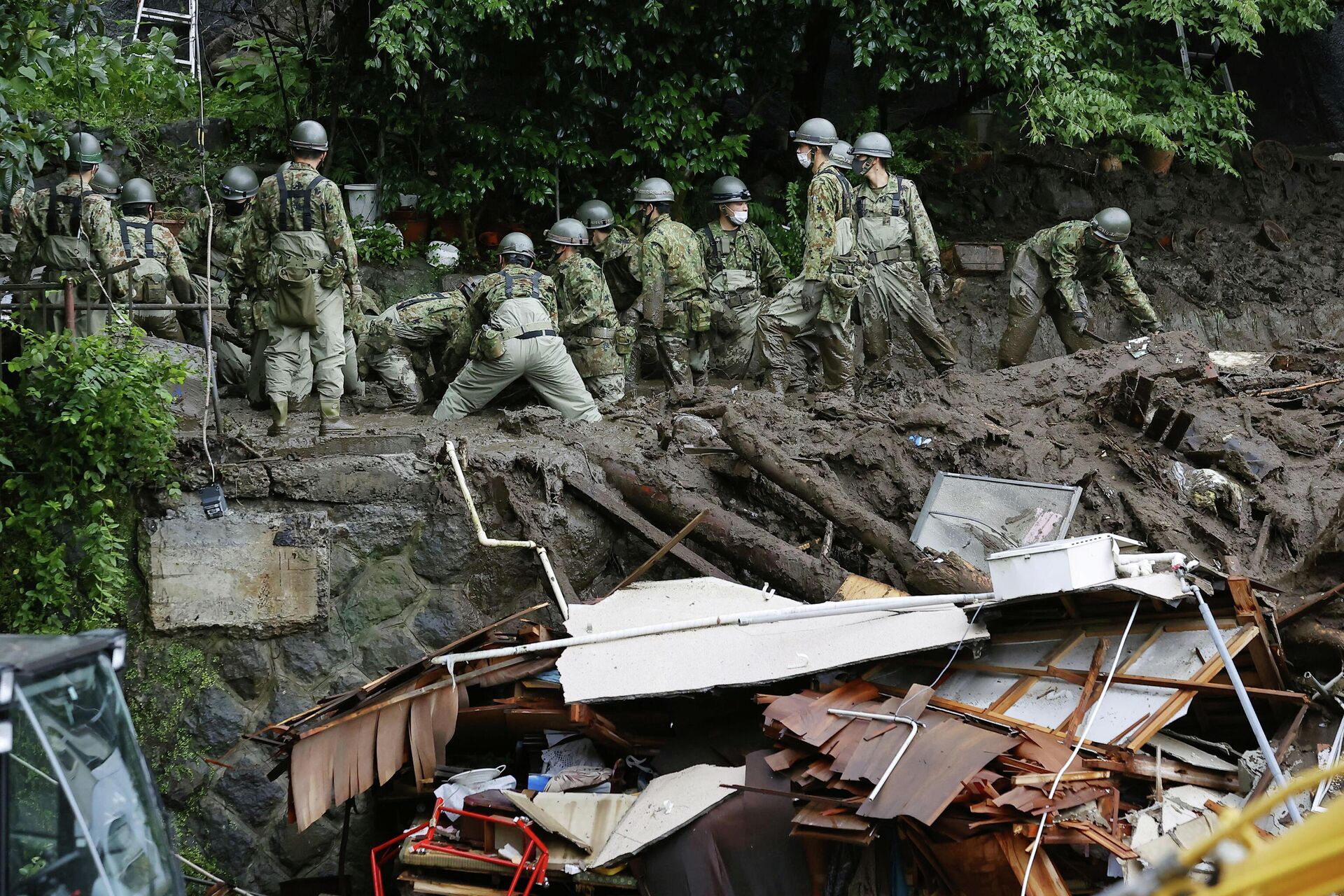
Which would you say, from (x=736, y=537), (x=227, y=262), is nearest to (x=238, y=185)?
(x=227, y=262)

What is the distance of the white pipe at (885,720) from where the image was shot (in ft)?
18.0

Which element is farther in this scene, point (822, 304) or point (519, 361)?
point (822, 304)

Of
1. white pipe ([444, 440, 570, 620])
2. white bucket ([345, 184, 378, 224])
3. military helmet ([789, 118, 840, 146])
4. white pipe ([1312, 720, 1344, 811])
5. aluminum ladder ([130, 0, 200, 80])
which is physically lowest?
white bucket ([345, 184, 378, 224])

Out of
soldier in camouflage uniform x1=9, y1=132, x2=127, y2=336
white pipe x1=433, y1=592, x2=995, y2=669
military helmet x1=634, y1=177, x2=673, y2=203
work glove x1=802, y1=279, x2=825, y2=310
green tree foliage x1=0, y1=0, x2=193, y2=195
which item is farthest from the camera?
military helmet x1=634, y1=177, x2=673, y2=203

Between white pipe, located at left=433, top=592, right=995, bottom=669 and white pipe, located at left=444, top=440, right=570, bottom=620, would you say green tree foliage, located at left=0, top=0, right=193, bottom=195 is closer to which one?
white pipe, located at left=444, top=440, right=570, bottom=620

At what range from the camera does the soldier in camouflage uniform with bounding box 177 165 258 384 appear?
10.8 m

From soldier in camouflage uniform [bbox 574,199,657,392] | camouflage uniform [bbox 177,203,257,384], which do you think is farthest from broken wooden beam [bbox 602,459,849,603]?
soldier in camouflage uniform [bbox 574,199,657,392]

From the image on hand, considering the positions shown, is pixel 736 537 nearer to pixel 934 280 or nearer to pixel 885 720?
pixel 885 720

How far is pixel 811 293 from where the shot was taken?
11.3 metres

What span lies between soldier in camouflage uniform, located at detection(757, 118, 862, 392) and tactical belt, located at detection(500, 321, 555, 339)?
7.35ft

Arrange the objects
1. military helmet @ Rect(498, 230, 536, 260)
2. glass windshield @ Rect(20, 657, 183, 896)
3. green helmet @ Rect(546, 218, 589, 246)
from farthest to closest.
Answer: green helmet @ Rect(546, 218, 589, 246) → military helmet @ Rect(498, 230, 536, 260) → glass windshield @ Rect(20, 657, 183, 896)

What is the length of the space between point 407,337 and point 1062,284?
5.91 metres

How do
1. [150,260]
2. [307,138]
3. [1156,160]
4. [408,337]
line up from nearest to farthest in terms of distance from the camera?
[307,138], [150,260], [408,337], [1156,160]

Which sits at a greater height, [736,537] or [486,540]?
[736,537]
